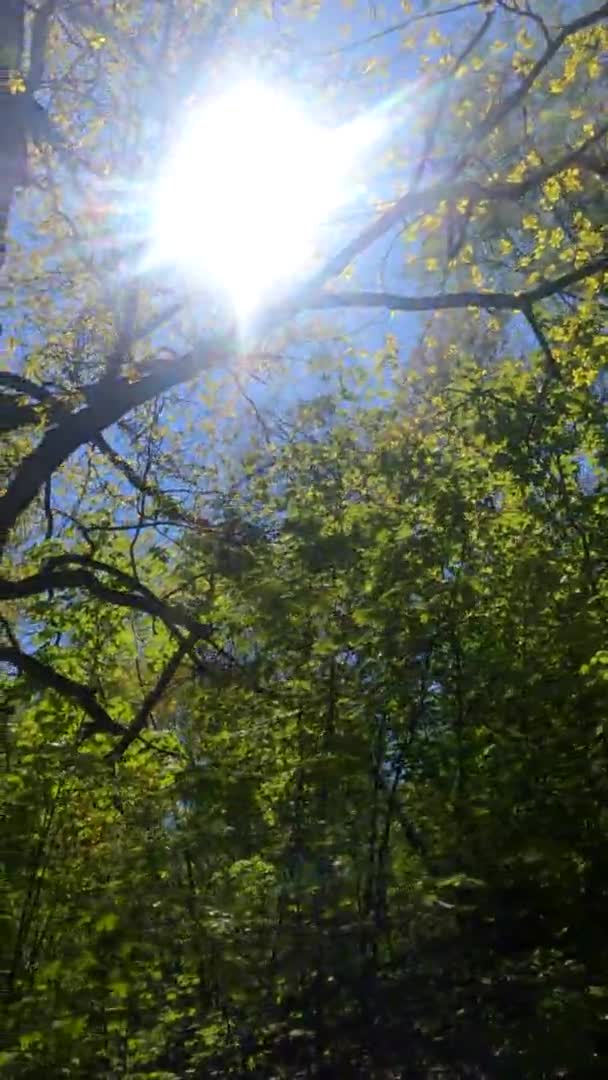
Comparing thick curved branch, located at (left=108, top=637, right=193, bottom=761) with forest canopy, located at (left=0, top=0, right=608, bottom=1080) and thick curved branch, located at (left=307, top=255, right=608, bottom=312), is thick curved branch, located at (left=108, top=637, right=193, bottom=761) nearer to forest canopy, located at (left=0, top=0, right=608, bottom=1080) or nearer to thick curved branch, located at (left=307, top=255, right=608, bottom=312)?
forest canopy, located at (left=0, top=0, right=608, bottom=1080)

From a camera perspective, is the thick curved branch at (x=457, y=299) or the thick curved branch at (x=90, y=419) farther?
the thick curved branch at (x=90, y=419)

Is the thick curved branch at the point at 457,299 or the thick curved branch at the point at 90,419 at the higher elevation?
the thick curved branch at the point at 457,299

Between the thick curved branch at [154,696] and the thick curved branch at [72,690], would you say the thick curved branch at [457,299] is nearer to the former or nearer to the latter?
the thick curved branch at [154,696]

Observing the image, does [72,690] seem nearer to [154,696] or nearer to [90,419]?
[154,696]

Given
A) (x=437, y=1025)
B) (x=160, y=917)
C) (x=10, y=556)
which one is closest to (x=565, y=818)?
(x=437, y=1025)

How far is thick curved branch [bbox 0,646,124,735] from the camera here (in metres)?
5.14

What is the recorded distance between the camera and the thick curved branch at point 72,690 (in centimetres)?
514

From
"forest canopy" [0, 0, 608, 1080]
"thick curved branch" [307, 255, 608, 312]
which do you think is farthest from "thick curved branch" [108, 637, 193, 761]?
"thick curved branch" [307, 255, 608, 312]

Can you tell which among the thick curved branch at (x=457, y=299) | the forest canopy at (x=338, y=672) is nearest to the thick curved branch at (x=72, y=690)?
the forest canopy at (x=338, y=672)

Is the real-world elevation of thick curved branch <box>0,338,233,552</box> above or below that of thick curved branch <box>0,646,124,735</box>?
above

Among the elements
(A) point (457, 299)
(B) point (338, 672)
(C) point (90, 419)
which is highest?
(A) point (457, 299)

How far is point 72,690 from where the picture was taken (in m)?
5.25

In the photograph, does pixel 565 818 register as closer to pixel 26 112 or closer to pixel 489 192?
pixel 489 192

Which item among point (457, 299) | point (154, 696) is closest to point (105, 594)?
point (154, 696)
